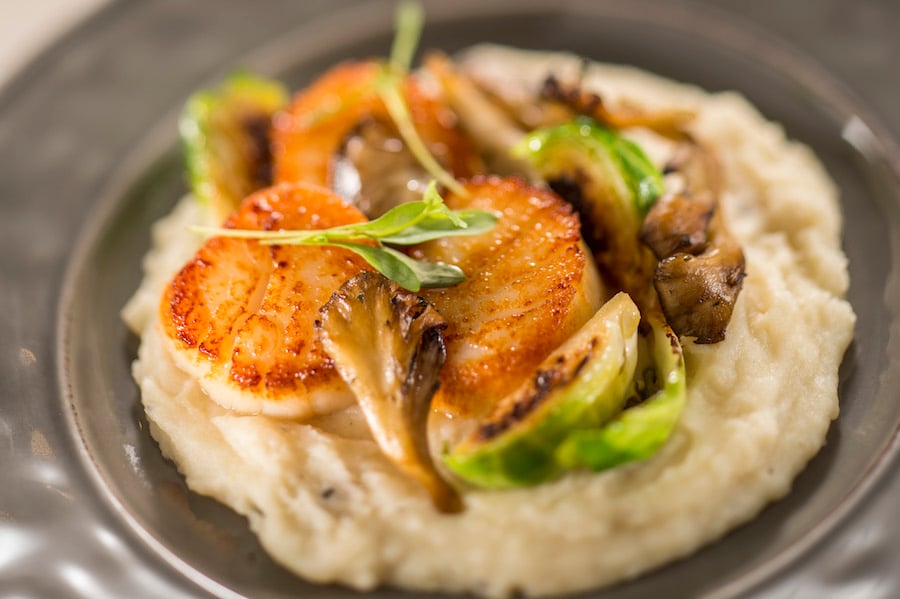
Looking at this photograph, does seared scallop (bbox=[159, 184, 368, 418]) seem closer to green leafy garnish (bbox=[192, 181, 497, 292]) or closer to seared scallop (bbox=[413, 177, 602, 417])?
green leafy garnish (bbox=[192, 181, 497, 292])

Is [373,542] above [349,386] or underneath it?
underneath

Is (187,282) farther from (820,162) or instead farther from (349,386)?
(820,162)

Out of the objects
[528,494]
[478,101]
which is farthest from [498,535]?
[478,101]

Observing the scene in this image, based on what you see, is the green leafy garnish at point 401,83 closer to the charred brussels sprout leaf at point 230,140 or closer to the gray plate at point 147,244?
the gray plate at point 147,244

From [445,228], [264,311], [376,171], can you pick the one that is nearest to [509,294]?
[445,228]

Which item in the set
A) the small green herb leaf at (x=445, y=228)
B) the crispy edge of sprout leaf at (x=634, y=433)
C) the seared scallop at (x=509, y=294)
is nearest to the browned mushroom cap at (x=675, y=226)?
the seared scallop at (x=509, y=294)

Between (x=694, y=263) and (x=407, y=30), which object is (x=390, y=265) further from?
(x=407, y=30)
